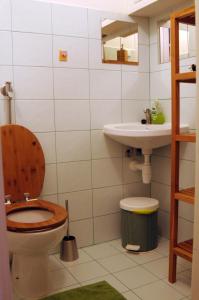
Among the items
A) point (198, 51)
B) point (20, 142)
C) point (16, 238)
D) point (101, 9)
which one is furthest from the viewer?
point (101, 9)

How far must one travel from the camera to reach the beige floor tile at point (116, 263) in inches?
79.9

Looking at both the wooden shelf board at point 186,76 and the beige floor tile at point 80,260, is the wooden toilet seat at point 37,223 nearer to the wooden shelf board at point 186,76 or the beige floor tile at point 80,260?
the beige floor tile at point 80,260

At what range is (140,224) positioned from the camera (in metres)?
2.24

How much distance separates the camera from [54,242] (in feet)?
5.38

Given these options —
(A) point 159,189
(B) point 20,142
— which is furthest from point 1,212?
(A) point 159,189

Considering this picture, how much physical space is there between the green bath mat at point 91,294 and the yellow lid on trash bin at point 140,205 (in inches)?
22.9

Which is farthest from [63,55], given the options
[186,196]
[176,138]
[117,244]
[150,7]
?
[117,244]

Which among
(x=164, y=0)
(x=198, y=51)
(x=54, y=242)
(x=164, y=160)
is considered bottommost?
(x=54, y=242)

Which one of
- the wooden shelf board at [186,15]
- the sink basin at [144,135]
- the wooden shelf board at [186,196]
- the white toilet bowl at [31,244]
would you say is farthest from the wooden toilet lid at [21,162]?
the wooden shelf board at [186,15]

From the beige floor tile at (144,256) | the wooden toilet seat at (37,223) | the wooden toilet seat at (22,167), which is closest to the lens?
the wooden toilet seat at (37,223)

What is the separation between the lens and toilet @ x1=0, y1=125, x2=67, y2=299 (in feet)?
5.17

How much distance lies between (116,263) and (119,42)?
5.18ft

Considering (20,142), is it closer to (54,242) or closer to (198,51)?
(54,242)

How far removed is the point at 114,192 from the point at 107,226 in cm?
27
